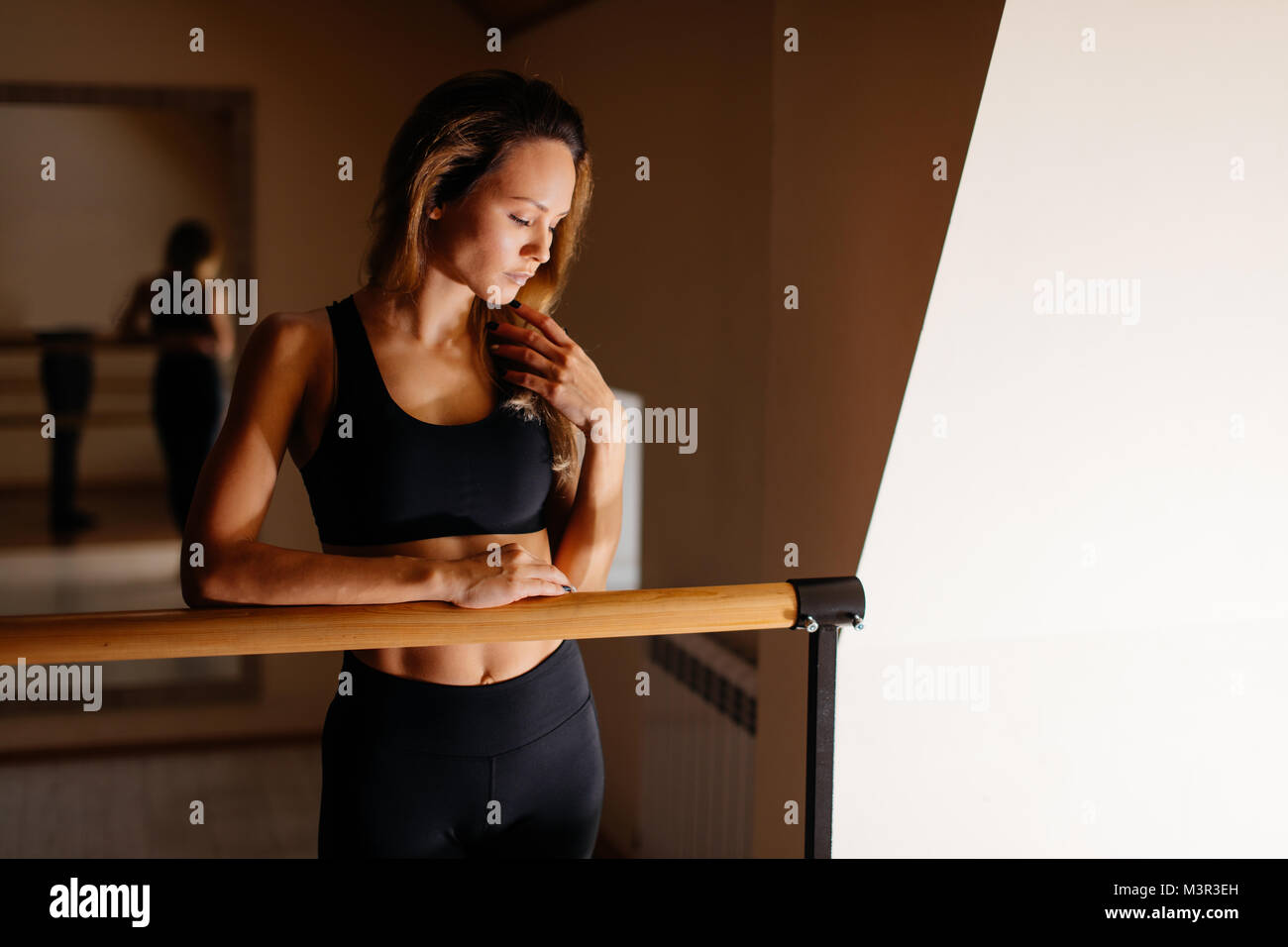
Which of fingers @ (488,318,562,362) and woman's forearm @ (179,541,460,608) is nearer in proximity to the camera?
woman's forearm @ (179,541,460,608)

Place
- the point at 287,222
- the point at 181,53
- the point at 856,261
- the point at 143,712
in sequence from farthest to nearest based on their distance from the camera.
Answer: the point at 143,712
the point at 287,222
the point at 181,53
the point at 856,261

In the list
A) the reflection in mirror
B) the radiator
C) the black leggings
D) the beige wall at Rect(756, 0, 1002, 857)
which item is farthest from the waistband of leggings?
the reflection in mirror

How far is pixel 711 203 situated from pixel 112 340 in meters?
1.29

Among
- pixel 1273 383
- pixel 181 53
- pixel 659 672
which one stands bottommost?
pixel 659 672

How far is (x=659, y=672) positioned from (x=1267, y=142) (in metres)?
1.41

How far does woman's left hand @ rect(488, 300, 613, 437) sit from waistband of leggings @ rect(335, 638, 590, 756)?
1.02 ft

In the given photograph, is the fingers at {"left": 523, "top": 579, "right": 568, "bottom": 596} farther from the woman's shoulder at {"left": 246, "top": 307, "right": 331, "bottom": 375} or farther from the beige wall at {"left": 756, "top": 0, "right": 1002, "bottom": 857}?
the beige wall at {"left": 756, "top": 0, "right": 1002, "bottom": 857}

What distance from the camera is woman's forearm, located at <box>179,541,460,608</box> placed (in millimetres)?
1037

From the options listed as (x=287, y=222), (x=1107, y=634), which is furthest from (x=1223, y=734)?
(x=287, y=222)

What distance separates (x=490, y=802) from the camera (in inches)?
44.9

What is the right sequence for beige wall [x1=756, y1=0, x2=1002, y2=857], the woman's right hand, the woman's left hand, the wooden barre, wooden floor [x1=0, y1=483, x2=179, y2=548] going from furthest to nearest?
wooden floor [x1=0, y1=483, x2=179, y2=548] → beige wall [x1=756, y1=0, x2=1002, y2=857] → the woman's left hand → the woman's right hand → the wooden barre
